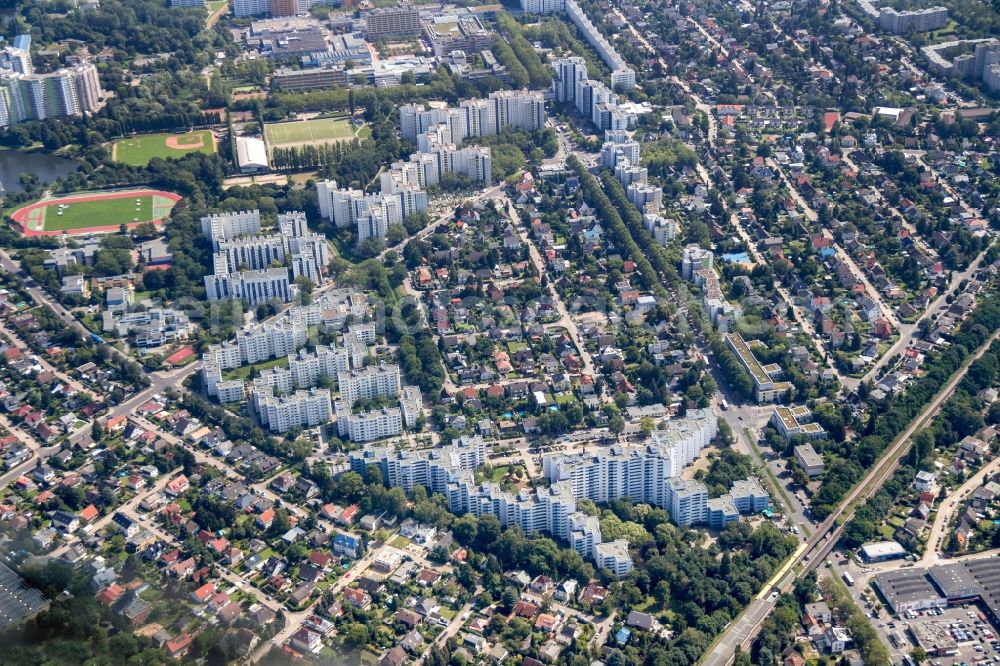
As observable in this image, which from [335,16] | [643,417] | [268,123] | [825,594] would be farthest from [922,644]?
[335,16]

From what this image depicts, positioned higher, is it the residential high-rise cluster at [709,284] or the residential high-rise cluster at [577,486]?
the residential high-rise cluster at [709,284]

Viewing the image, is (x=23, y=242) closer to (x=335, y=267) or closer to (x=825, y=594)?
(x=335, y=267)

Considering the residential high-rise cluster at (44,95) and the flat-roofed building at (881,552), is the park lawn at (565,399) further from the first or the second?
the residential high-rise cluster at (44,95)

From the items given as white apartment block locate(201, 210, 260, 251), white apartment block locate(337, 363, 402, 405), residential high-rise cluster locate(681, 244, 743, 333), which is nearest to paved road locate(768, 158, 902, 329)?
residential high-rise cluster locate(681, 244, 743, 333)

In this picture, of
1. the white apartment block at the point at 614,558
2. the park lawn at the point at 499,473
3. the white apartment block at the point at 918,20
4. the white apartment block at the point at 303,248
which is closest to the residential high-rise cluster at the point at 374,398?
the park lawn at the point at 499,473

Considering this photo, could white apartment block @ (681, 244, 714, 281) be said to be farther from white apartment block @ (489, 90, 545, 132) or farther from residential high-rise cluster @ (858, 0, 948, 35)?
residential high-rise cluster @ (858, 0, 948, 35)

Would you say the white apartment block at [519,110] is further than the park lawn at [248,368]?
Yes
